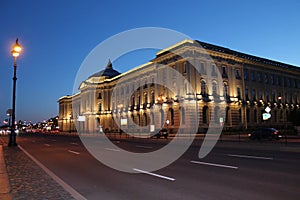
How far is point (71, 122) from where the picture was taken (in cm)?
13725

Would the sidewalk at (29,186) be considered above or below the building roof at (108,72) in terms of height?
below

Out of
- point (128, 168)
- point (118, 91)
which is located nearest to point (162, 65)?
point (118, 91)

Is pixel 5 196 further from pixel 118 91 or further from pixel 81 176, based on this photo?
pixel 118 91

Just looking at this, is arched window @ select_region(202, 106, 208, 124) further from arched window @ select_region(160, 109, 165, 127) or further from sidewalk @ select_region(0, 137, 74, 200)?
sidewalk @ select_region(0, 137, 74, 200)

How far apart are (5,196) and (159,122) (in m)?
57.2

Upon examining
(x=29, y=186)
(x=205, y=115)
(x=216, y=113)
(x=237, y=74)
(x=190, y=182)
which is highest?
(x=237, y=74)

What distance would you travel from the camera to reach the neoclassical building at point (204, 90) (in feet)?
182

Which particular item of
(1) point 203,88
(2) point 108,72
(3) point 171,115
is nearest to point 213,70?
(1) point 203,88

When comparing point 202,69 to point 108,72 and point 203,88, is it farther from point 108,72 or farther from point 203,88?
point 108,72

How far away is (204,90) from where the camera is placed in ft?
189

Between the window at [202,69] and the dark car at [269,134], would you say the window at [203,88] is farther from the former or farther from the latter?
the dark car at [269,134]

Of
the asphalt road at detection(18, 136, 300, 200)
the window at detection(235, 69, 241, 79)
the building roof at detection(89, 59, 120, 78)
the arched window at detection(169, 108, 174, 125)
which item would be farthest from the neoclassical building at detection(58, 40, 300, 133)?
the asphalt road at detection(18, 136, 300, 200)

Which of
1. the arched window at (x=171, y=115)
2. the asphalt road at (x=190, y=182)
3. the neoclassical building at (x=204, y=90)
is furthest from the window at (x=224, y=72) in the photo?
the asphalt road at (x=190, y=182)

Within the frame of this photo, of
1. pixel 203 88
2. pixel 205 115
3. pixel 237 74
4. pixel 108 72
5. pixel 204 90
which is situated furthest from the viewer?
pixel 108 72
